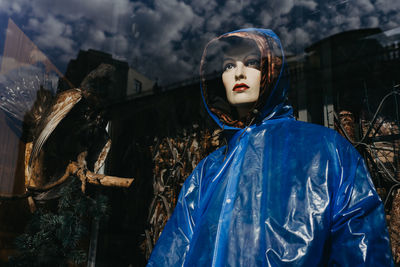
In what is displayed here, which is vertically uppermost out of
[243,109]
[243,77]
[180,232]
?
[243,77]

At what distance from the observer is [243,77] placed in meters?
1.39

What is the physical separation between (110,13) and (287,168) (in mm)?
2090

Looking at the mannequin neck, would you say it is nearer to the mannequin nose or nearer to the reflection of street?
the mannequin nose

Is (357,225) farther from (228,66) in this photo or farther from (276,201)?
(228,66)

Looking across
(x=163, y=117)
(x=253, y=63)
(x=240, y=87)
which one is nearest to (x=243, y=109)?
(x=240, y=87)

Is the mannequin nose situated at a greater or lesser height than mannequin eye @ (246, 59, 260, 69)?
lesser

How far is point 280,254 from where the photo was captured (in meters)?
0.99

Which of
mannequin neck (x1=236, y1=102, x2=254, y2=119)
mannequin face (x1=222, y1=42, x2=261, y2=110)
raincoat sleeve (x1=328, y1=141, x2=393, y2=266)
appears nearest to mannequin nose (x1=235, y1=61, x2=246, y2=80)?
mannequin face (x1=222, y1=42, x2=261, y2=110)

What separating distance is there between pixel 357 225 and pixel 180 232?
0.69 m

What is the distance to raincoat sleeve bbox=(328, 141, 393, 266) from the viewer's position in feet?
3.07

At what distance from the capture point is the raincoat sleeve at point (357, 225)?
93cm

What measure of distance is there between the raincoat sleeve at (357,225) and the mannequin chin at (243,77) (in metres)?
0.52

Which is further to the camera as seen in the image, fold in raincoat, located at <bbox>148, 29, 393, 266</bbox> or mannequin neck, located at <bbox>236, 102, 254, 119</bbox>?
mannequin neck, located at <bbox>236, 102, 254, 119</bbox>

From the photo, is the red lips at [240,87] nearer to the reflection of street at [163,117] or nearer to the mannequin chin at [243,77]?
the mannequin chin at [243,77]
